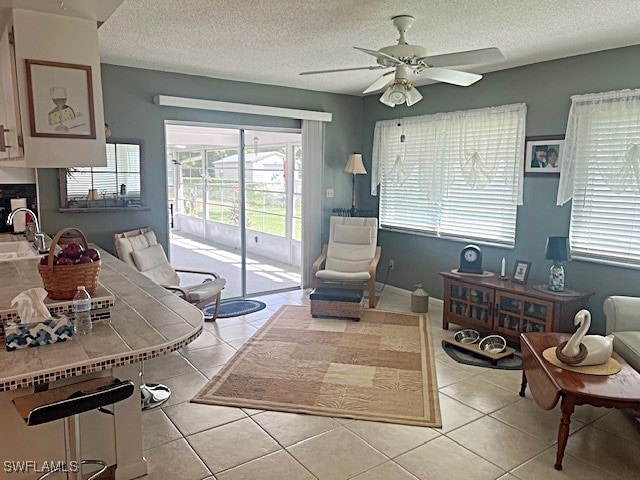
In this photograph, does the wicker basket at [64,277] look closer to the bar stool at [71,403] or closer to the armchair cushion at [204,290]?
the bar stool at [71,403]

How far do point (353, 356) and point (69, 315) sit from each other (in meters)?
2.32

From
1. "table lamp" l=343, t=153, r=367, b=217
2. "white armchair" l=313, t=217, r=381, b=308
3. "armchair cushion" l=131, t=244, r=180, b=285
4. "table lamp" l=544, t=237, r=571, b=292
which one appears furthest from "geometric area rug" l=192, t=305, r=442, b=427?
"table lamp" l=343, t=153, r=367, b=217

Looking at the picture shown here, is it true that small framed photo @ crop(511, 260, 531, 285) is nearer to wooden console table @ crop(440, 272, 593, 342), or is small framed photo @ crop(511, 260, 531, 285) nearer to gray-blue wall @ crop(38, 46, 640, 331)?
wooden console table @ crop(440, 272, 593, 342)

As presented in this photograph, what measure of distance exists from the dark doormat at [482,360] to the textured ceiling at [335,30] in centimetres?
248

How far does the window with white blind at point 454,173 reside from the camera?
4.64 meters

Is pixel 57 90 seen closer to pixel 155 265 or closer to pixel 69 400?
pixel 69 400

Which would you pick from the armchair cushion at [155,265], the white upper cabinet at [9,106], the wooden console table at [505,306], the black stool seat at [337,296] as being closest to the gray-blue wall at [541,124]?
the wooden console table at [505,306]

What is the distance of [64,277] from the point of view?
2143 mm

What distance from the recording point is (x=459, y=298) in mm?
4562

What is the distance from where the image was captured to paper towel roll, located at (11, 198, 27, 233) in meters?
4.13

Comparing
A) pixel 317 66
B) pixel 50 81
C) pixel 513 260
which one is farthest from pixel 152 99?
pixel 513 260

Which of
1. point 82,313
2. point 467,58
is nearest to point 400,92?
point 467,58

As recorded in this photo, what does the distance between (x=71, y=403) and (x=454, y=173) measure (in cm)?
435

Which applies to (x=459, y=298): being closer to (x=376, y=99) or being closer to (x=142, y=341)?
(x=376, y=99)
